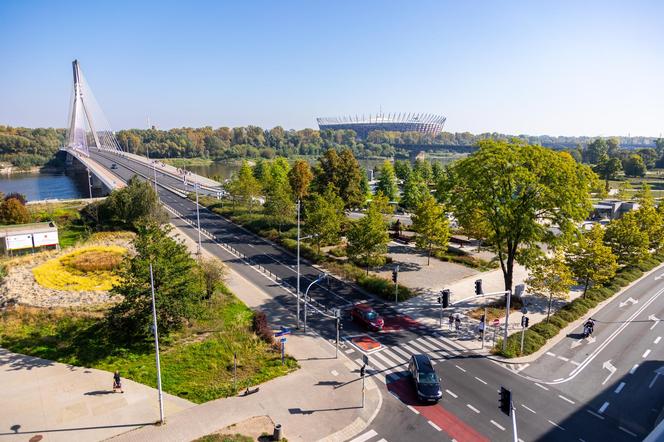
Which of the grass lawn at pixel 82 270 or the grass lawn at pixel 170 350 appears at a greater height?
the grass lawn at pixel 82 270

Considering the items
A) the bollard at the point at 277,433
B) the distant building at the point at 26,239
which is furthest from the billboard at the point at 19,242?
the bollard at the point at 277,433

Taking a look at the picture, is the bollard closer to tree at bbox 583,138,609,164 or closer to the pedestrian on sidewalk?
the pedestrian on sidewalk

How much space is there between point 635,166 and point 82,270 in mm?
155226

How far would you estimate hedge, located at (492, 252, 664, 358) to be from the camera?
2684 cm

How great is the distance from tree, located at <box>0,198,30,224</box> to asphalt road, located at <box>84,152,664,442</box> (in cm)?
4608

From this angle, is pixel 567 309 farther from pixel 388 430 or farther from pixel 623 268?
pixel 388 430

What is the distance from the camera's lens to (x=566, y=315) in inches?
1233

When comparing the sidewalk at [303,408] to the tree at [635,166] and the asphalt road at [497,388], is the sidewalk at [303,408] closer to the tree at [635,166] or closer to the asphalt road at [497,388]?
the asphalt road at [497,388]

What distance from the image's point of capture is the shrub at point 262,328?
27328 mm

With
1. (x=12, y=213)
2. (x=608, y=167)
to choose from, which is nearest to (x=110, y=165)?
(x=12, y=213)

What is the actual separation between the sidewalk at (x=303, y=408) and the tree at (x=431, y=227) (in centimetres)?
2250

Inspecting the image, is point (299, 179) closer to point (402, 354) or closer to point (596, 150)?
point (402, 354)

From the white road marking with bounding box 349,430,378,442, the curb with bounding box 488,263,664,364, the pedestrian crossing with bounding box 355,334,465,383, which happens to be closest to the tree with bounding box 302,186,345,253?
the pedestrian crossing with bounding box 355,334,465,383

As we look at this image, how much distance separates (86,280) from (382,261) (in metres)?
27.0
